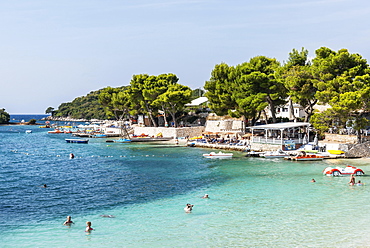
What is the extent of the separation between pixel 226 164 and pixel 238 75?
33.9 meters

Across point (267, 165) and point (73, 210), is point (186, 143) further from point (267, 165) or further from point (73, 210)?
point (73, 210)

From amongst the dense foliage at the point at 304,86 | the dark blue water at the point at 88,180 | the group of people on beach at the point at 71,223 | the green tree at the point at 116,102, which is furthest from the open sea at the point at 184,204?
the green tree at the point at 116,102

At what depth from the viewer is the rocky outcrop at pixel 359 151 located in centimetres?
5374

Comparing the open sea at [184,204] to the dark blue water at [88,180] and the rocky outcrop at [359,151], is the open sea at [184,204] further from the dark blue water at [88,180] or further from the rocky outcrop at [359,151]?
the rocky outcrop at [359,151]

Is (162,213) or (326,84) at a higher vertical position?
(326,84)

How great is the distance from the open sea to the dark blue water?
10 centimetres

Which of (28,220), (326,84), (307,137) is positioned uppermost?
(326,84)

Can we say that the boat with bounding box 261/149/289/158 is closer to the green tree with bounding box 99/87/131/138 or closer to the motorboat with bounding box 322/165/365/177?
the motorboat with bounding box 322/165/365/177

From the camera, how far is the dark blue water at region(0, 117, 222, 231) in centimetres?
3041

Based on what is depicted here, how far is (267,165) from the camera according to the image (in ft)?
163

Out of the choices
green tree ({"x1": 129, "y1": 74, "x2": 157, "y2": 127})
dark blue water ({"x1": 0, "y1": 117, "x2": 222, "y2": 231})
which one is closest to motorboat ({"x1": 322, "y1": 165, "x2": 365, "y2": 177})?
dark blue water ({"x1": 0, "y1": 117, "x2": 222, "y2": 231})

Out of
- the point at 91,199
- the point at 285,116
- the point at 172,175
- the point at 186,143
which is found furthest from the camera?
the point at 285,116

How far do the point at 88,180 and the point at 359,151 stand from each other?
120 feet

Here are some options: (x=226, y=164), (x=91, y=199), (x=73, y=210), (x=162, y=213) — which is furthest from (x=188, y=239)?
(x=226, y=164)
